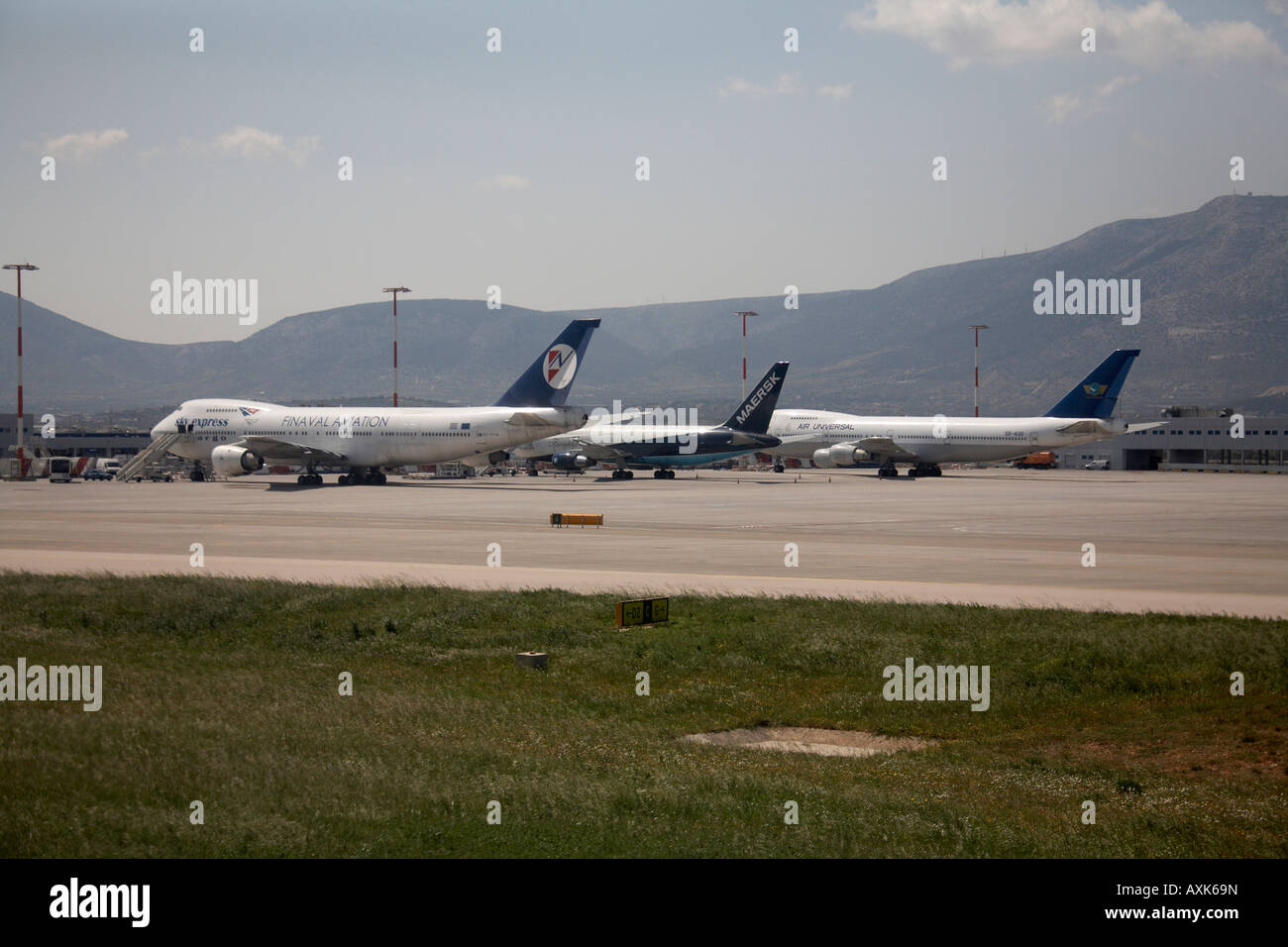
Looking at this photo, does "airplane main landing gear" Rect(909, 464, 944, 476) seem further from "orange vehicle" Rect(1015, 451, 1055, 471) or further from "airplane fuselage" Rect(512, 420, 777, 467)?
"orange vehicle" Rect(1015, 451, 1055, 471)

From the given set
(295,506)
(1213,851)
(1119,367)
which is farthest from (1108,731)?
(1119,367)

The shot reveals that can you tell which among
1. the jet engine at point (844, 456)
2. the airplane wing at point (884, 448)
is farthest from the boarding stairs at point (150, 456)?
the airplane wing at point (884, 448)

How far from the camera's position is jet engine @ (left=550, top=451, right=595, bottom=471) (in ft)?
295

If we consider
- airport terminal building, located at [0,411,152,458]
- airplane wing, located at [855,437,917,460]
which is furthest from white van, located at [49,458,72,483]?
airplane wing, located at [855,437,917,460]

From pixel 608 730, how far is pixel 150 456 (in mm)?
77864

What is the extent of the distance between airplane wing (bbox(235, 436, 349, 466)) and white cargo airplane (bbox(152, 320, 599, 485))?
61 millimetres

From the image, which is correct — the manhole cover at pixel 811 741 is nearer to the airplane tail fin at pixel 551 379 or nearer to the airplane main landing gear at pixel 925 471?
the airplane tail fin at pixel 551 379

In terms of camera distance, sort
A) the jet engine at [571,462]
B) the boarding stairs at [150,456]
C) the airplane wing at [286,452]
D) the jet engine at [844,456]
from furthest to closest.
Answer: the jet engine at [844,456] < the jet engine at [571,462] < the boarding stairs at [150,456] < the airplane wing at [286,452]

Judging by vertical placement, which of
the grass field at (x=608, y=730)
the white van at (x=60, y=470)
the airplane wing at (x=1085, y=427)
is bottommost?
the grass field at (x=608, y=730)

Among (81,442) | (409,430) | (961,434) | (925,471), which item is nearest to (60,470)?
(409,430)

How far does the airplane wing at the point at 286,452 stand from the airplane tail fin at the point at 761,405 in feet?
101

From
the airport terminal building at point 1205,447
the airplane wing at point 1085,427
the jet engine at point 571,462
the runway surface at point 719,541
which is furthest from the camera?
the airport terminal building at point 1205,447

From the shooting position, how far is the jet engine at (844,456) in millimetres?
95750

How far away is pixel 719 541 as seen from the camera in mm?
37844
